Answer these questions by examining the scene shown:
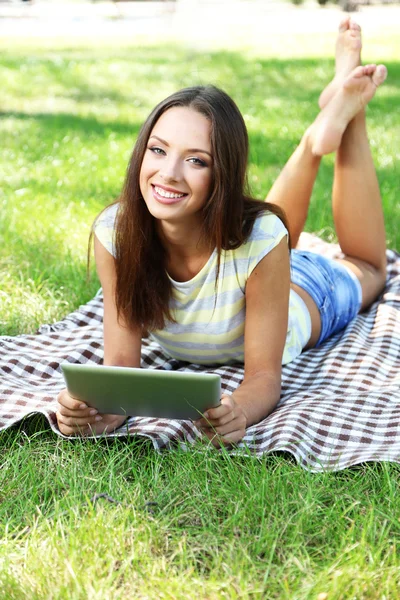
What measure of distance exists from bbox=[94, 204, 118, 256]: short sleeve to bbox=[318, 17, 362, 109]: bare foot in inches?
59.0

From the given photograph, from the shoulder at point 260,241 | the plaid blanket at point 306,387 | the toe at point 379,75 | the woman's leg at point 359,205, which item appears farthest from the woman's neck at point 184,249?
the toe at point 379,75

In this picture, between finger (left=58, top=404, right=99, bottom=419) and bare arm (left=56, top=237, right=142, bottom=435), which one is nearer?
finger (left=58, top=404, right=99, bottom=419)

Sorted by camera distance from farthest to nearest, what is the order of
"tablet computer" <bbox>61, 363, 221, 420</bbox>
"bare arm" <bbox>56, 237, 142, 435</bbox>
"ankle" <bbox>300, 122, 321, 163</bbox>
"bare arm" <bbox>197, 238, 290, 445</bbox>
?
1. "ankle" <bbox>300, 122, 321, 163</bbox>
2. "bare arm" <bbox>56, 237, 142, 435</bbox>
3. "bare arm" <bbox>197, 238, 290, 445</bbox>
4. "tablet computer" <bbox>61, 363, 221, 420</bbox>

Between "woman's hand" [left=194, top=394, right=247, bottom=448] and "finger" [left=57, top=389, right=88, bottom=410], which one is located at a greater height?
"finger" [left=57, top=389, right=88, bottom=410]

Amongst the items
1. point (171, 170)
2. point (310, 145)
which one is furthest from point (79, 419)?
point (310, 145)

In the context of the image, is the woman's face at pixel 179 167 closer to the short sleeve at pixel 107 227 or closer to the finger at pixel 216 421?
the short sleeve at pixel 107 227

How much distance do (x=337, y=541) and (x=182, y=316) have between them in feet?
3.74

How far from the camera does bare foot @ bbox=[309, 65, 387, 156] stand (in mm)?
3801

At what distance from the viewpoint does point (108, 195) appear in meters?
5.38

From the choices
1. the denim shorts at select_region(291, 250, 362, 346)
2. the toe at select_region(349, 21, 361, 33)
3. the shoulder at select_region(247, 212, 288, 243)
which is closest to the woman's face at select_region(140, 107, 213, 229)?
the shoulder at select_region(247, 212, 288, 243)

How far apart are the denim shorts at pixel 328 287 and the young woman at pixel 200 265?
0.08m

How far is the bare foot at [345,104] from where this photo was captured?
12.5 feet

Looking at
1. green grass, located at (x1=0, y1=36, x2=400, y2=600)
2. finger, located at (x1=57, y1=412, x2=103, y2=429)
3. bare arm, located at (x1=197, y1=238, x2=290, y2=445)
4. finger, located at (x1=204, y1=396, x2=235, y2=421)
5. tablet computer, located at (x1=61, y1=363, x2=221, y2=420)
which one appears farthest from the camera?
bare arm, located at (x1=197, y1=238, x2=290, y2=445)

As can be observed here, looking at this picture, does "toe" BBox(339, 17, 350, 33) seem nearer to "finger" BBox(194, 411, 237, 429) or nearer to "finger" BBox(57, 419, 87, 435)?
"finger" BBox(194, 411, 237, 429)
